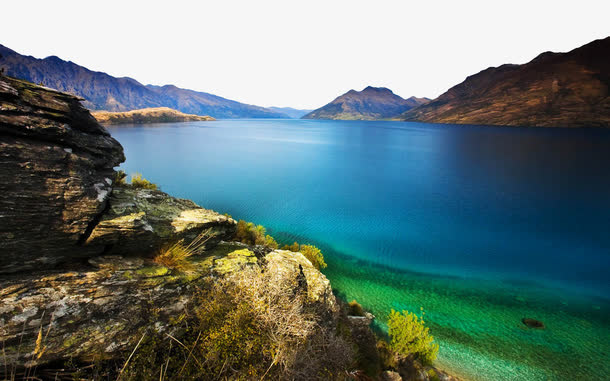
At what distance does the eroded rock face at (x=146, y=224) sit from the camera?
774 centimetres

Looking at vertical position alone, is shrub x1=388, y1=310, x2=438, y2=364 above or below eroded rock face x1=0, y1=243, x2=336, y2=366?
below

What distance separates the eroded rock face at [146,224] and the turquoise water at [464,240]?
1507 centimetres

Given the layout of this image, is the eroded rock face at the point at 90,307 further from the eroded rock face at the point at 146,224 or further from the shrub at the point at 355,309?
the shrub at the point at 355,309

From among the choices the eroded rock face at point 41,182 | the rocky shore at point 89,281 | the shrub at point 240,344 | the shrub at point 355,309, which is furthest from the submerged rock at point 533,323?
the eroded rock face at point 41,182

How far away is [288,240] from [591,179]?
263 ft

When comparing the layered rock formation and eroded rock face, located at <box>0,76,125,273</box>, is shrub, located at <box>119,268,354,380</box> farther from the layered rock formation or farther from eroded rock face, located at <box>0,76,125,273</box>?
eroded rock face, located at <box>0,76,125,273</box>

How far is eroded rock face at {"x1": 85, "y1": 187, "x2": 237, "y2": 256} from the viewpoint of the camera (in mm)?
7738

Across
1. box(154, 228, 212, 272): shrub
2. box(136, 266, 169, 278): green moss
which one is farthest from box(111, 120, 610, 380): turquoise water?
box(136, 266, 169, 278): green moss

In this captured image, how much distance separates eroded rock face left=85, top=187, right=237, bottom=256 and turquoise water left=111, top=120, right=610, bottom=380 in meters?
15.1

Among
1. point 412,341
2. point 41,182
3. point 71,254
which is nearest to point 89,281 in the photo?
point 71,254

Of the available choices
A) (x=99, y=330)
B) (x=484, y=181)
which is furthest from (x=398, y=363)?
(x=484, y=181)

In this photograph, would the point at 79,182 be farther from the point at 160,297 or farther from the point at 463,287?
the point at 463,287

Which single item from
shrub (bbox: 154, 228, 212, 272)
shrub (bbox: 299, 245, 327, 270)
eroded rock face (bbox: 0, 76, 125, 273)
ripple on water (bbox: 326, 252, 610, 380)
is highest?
eroded rock face (bbox: 0, 76, 125, 273)

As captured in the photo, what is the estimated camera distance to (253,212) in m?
37.7
